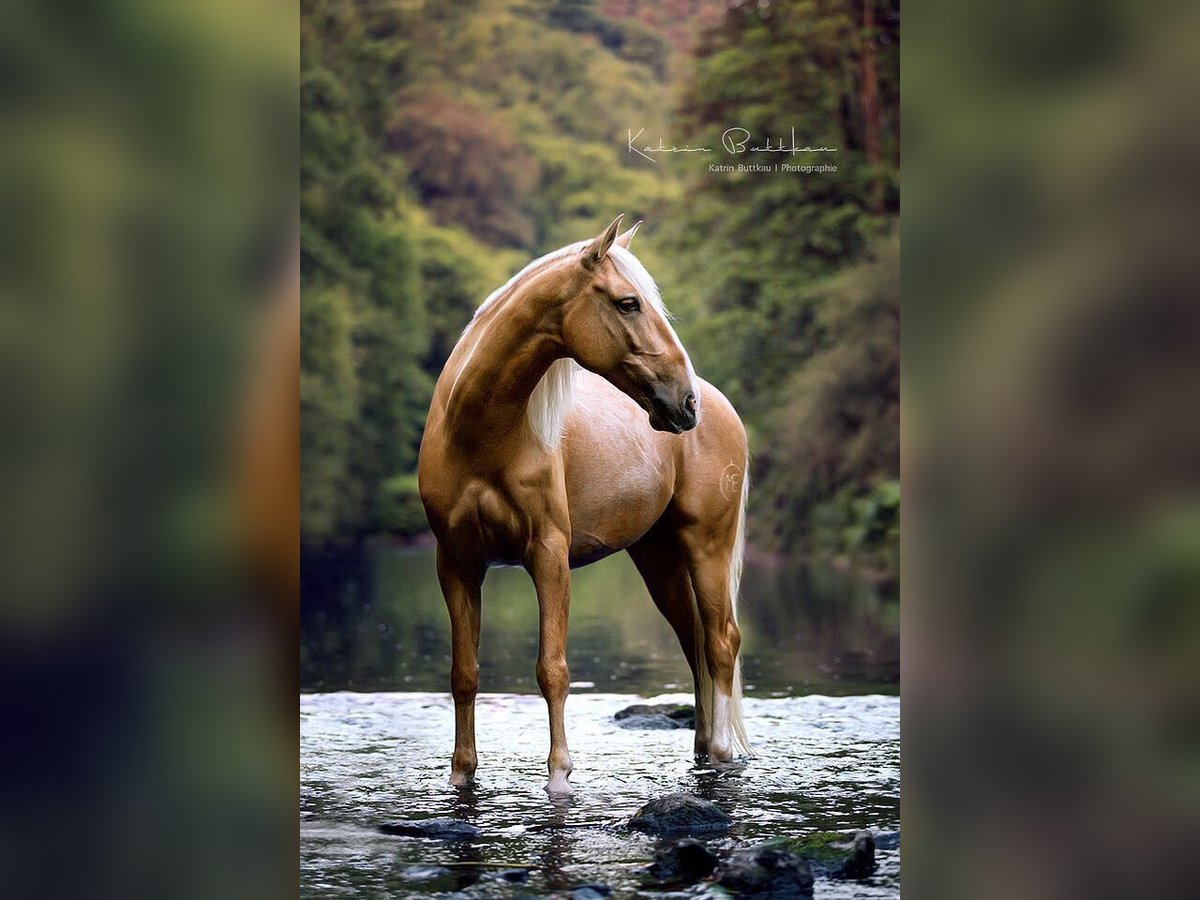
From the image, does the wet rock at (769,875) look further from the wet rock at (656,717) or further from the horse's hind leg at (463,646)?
the wet rock at (656,717)

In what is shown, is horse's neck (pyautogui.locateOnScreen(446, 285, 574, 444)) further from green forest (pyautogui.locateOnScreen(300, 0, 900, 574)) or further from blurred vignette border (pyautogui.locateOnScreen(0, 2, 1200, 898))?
green forest (pyautogui.locateOnScreen(300, 0, 900, 574))

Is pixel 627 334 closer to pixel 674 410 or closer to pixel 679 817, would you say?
Result: pixel 674 410

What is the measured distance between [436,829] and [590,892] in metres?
0.60

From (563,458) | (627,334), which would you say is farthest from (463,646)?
(627,334)

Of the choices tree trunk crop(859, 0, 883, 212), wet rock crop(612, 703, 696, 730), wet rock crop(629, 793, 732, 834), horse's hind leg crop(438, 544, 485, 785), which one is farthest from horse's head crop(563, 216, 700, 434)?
tree trunk crop(859, 0, 883, 212)

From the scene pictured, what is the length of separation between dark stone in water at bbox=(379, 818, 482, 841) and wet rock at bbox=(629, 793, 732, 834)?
1.27 ft

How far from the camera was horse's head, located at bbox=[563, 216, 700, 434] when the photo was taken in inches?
129

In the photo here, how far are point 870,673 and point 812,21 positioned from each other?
9.74 ft

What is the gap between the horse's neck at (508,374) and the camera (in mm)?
3352
